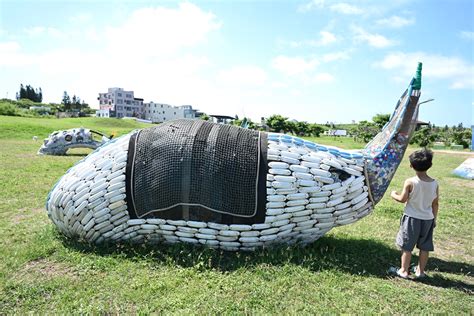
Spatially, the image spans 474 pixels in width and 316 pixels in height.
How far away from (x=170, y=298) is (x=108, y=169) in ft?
6.93

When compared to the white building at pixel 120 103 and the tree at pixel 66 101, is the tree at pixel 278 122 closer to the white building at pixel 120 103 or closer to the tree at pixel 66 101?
the white building at pixel 120 103

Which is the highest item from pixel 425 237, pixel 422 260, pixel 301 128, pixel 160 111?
pixel 160 111

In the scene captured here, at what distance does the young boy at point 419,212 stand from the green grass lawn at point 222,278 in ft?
1.15

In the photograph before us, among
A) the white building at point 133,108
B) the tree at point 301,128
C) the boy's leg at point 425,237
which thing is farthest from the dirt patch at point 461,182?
the white building at point 133,108

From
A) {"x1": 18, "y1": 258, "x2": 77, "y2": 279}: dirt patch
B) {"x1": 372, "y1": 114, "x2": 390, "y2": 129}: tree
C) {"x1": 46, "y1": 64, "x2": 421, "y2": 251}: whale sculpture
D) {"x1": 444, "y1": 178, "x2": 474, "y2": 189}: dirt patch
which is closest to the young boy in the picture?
{"x1": 46, "y1": 64, "x2": 421, "y2": 251}: whale sculpture

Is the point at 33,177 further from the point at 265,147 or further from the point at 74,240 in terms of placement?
the point at 265,147

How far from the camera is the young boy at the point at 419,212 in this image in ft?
14.4

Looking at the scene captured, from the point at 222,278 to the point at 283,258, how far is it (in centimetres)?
90

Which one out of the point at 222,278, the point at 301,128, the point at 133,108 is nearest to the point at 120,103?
the point at 133,108

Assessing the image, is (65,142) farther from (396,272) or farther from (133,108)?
(133,108)

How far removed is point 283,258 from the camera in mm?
4645

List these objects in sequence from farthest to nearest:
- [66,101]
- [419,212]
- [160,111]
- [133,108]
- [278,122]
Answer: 1. [160,111]
2. [133,108]
3. [66,101]
4. [278,122]
5. [419,212]

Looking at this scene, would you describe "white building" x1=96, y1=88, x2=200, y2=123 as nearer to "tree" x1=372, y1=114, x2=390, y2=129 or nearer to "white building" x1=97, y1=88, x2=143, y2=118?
"white building" x1=97, y1=88, x2=143, y2=118

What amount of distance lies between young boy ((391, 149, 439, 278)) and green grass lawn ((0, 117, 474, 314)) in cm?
35
